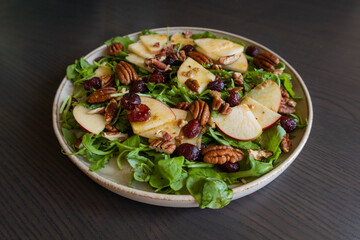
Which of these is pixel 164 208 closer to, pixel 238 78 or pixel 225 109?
pixel 225 109

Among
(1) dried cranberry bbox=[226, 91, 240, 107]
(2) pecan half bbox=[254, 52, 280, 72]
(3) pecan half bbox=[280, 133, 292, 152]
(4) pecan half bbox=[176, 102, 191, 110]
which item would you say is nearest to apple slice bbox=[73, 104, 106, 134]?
(4) pecan half bbox=[176, 102, 191, 110]

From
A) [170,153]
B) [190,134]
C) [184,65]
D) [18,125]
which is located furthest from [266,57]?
[18,125]

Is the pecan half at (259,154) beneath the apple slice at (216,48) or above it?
beneath

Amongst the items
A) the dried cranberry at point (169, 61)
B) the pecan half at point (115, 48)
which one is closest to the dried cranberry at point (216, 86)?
the dried cranberry at point (169, 61)

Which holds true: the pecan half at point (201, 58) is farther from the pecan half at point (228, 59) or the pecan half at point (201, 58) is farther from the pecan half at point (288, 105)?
the pecan half at point (288, 105)

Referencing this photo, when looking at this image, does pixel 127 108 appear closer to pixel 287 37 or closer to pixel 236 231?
pixel 236 231

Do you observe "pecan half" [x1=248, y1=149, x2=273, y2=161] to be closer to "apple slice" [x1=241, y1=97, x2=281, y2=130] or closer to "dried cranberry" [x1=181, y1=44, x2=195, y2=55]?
"apple slice" [x1=241, y1=97, x2=281, y2=130]
